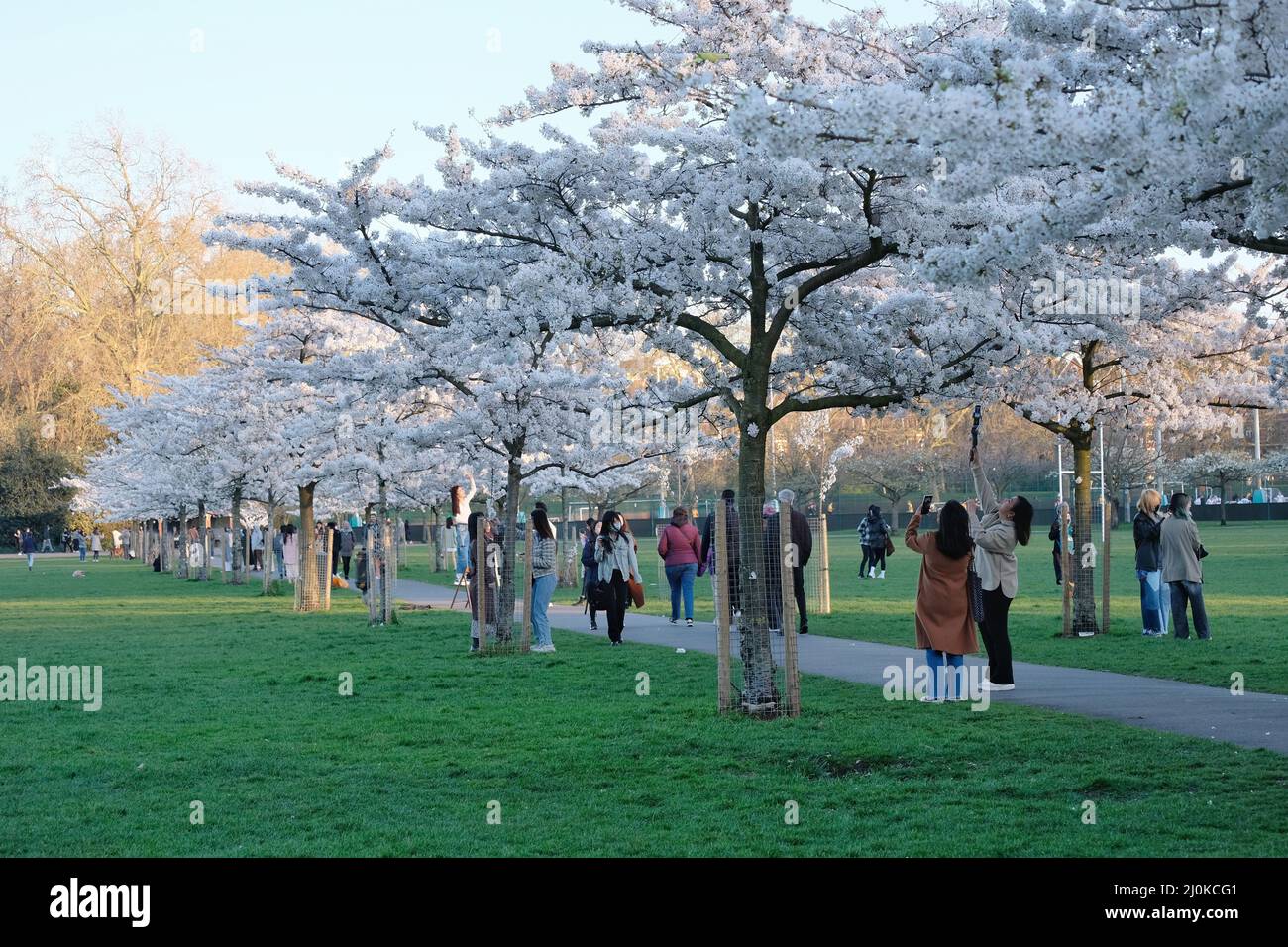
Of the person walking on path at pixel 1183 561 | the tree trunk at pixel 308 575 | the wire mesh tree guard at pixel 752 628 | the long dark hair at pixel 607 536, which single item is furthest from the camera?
the tree trunk at pixel 308 575

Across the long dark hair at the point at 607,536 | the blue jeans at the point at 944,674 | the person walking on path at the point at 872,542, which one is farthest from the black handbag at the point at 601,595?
the person walking on path at the point at 872,542

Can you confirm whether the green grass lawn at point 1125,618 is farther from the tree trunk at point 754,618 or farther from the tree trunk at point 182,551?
the tree trunk at point 182,551

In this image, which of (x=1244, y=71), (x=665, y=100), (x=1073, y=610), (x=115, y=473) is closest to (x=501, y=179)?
(x=665, y=100)

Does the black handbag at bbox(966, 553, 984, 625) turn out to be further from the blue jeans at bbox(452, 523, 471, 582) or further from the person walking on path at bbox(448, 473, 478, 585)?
the blue jeans at bbox(452, 523, 471, 582)

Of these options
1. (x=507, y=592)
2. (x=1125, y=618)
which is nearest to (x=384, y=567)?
(x=507, y=592)

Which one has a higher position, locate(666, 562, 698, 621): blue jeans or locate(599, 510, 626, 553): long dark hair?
locate(599, 510, 626, 553): long dark hair

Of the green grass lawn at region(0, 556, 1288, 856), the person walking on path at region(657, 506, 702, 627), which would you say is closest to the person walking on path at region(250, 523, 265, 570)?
the person walking on path at region(657, 506, 702, 627)

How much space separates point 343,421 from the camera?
26141 millimetres

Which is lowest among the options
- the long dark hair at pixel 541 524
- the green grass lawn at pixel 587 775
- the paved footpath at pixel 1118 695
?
the green grass lawn at pixel 587 775

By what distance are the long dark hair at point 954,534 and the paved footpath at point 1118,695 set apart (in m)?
1.51

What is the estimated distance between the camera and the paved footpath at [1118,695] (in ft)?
36.6

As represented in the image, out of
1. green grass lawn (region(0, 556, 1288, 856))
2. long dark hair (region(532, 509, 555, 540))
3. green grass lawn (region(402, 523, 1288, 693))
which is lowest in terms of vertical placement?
green grass lawn (region(0, 556, 1288, 856))

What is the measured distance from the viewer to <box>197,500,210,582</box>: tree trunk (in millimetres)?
46719

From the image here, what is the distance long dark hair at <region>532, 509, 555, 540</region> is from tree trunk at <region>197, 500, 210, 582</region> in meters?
30.0
